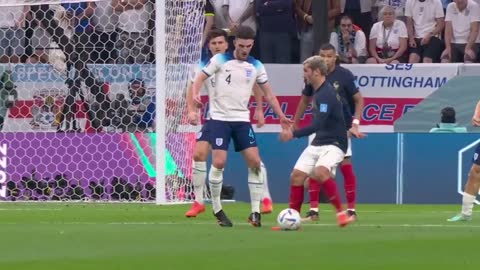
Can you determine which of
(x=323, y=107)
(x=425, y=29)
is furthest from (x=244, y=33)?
(x=425, y=29)

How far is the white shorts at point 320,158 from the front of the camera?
620 inches

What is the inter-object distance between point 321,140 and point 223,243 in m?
3.79

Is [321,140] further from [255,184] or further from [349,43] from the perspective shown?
[349,43]

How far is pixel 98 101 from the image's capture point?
2295cm

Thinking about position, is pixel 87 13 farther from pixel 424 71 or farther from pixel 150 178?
pixel 424 71

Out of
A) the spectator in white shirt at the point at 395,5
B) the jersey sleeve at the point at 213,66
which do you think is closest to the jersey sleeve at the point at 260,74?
the jersey sleeve at the point at 213,66

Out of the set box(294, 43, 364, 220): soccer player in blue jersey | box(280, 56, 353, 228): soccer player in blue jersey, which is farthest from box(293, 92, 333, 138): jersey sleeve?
box(294, 43, 364, 220): soccer player in blue jersey

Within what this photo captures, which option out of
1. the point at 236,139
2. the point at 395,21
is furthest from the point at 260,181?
the point at 395,21

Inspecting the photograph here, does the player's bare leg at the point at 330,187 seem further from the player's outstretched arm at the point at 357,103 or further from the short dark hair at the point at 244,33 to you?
the player's outstretched arm at the point at 357,103

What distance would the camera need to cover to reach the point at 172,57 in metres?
22.4

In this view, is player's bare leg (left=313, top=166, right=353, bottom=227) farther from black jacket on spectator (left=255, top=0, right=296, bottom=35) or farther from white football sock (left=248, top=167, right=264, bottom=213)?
black jacket on spectator (left=255, top=0, right=296, bottom=35)

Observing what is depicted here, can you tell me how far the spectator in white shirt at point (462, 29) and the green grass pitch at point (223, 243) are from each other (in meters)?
7.21

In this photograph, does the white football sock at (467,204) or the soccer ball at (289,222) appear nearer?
the soccer ball at (289,222)

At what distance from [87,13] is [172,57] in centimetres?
210
